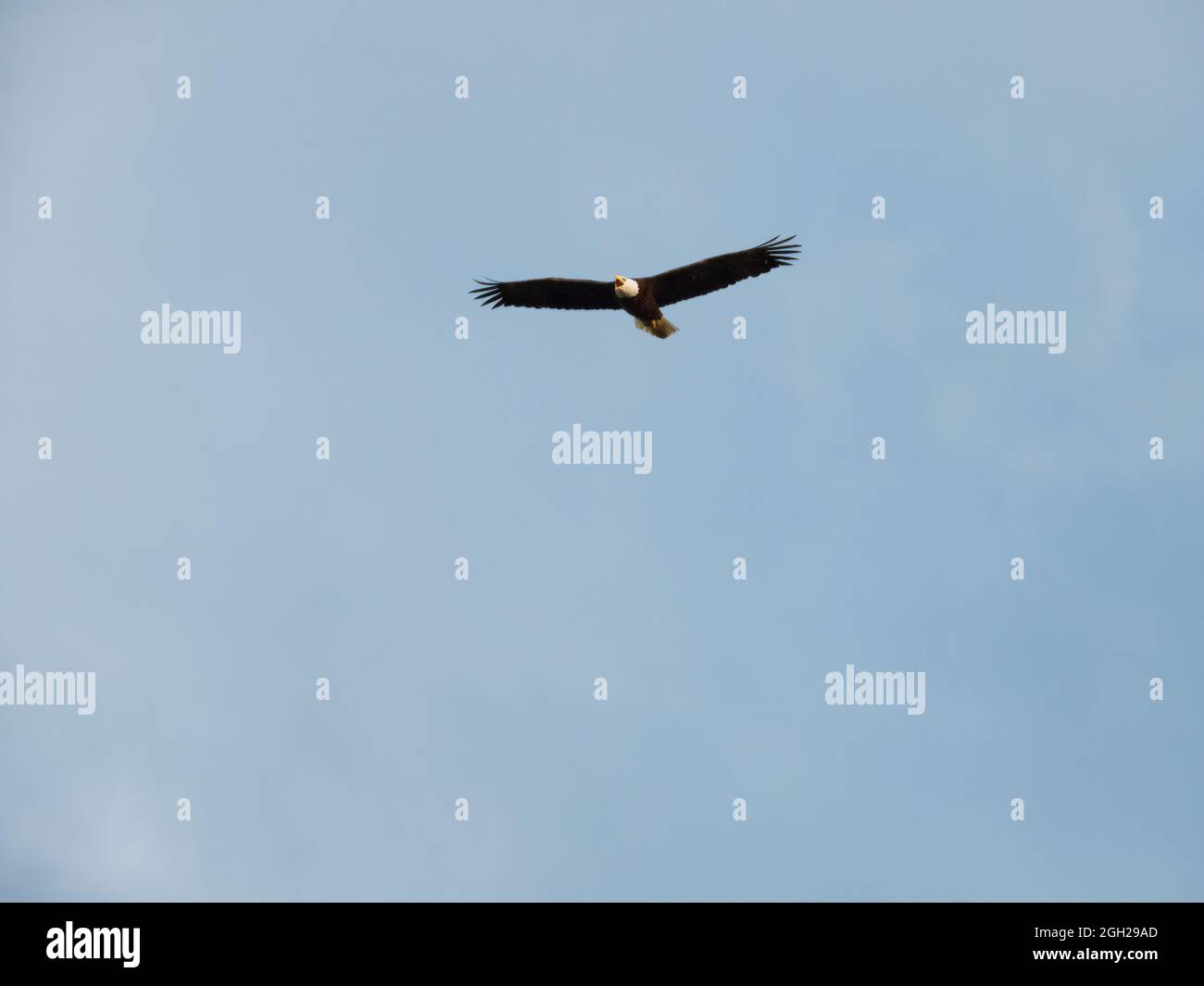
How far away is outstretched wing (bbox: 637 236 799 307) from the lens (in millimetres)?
22438

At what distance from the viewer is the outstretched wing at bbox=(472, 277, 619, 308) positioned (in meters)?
23.0

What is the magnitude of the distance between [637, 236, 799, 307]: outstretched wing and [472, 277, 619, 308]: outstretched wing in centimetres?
86

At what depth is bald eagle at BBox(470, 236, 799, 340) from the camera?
73.7ft

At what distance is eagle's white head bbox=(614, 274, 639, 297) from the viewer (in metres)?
22.4

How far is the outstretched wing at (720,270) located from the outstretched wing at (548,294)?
2.83 ft

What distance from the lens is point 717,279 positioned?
74.6 feet

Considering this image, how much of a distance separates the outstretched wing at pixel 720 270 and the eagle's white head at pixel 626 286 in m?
0.16

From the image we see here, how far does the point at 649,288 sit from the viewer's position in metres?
22.5

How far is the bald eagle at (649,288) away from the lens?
885 inches

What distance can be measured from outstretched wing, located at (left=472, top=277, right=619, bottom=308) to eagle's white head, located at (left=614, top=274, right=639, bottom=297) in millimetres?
479
